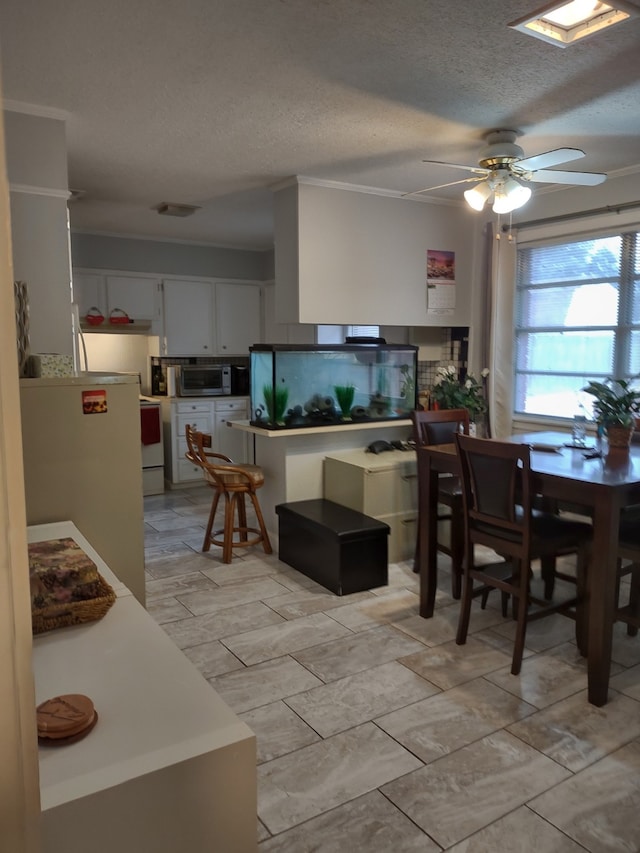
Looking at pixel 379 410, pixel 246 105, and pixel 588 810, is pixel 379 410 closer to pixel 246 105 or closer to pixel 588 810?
pixel 246 105

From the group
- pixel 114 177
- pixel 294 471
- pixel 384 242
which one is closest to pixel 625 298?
pixel 384 242

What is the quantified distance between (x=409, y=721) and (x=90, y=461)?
156 cm

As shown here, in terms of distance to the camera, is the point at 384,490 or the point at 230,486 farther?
the point at 230,486

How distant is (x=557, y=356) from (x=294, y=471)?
205cm

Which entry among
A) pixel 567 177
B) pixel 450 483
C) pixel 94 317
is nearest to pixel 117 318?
pixel 94 317

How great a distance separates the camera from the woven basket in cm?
151

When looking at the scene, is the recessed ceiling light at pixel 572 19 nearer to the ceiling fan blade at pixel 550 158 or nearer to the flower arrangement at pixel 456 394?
the ceiling fan blade at pixel 550 158

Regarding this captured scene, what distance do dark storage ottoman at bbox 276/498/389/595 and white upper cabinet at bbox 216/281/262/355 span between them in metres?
3.17

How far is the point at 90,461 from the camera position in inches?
93.8

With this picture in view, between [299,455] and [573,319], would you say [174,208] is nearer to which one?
[299,455]

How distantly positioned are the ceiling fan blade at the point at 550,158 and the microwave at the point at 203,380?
3.93m

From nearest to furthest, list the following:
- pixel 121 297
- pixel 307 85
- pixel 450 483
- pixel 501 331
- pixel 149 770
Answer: pixel 149 770 → pixel 307 85 → pixel 450 483 → pixel 501 331 → pixel 121 297

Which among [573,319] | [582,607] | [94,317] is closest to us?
[582,607]

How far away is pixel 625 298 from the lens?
13.0 ft
